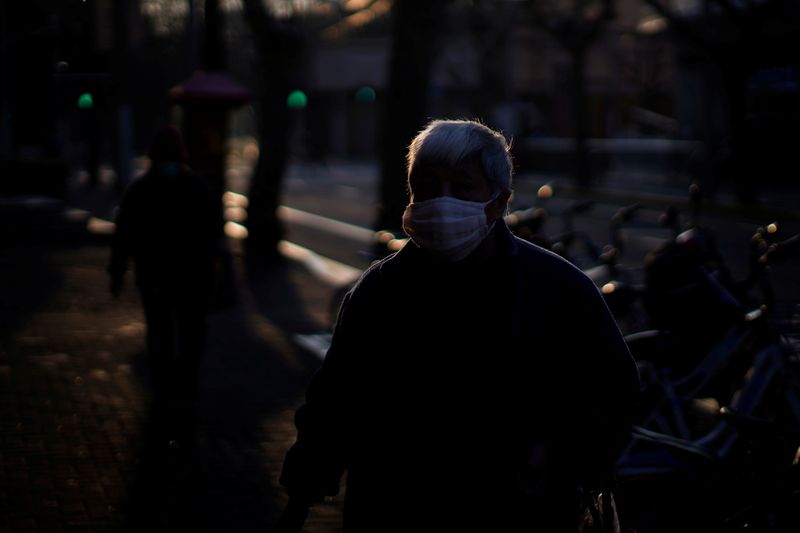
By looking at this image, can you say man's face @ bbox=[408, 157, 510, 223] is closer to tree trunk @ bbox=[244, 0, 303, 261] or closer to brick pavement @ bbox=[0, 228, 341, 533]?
brick pavement @ bbox=[0, 228, 341, 533]

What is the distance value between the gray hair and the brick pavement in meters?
3.00

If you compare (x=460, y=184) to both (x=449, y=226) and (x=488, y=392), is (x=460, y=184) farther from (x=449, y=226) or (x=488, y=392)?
(x=488, y=392)

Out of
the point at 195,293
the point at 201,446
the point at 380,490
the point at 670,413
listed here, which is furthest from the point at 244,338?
the point at 380,490

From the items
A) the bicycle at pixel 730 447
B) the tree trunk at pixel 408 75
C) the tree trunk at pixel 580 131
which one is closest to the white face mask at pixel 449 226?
the bicycle at pixel 730 447

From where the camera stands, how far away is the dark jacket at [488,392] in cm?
300

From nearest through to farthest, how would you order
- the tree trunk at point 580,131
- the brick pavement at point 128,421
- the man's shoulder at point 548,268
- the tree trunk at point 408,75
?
the man's shoulder at point 548,268, the brick pavement at point 128,421, the tree trunk at point 408,75, the tree trunk at point 580,131

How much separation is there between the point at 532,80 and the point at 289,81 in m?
49.9

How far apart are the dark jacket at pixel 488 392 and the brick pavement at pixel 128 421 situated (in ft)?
8.92

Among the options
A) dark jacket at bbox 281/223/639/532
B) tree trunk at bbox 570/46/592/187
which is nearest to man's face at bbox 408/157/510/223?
dark jacket at bbox 281/223/639/532

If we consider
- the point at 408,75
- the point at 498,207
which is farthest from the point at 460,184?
the point at 408,75

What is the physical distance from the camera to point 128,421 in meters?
7.51

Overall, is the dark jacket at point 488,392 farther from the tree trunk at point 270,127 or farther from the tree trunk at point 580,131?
the tree trunk at point 580,131

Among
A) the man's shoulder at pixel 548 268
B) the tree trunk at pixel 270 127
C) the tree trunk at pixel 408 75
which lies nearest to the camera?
the man's shoulder at pixel 548 268

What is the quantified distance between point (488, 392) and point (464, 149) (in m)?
0.57
